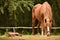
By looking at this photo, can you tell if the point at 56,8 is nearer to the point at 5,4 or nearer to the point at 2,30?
the point at 2,30

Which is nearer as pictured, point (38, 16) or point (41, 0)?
point (38, 16)

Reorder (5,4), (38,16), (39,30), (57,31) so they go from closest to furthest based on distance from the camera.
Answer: (5,4)
(38,16)
(39,30)
(57,31)

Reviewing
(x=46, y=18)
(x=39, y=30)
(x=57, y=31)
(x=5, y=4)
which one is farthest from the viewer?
(x=57, y=31)

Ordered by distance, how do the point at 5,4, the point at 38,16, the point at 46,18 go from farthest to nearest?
the point at 38,16 < the point at 46,18 < the point at 5,4

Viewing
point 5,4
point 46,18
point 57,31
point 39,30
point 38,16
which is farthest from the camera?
point 57,31

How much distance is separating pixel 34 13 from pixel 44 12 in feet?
6.91

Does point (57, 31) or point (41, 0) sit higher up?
point (41, 0)

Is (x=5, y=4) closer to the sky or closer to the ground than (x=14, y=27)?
closer to the sky

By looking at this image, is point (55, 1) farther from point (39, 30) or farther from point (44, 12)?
point (44, 12)

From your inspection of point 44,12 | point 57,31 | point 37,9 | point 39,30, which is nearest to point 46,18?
point 44,12

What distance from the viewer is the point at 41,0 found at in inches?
805

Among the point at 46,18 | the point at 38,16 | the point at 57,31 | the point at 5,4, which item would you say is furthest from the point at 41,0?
the point at 5,4

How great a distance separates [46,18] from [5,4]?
511 cm

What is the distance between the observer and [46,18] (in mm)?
14688
